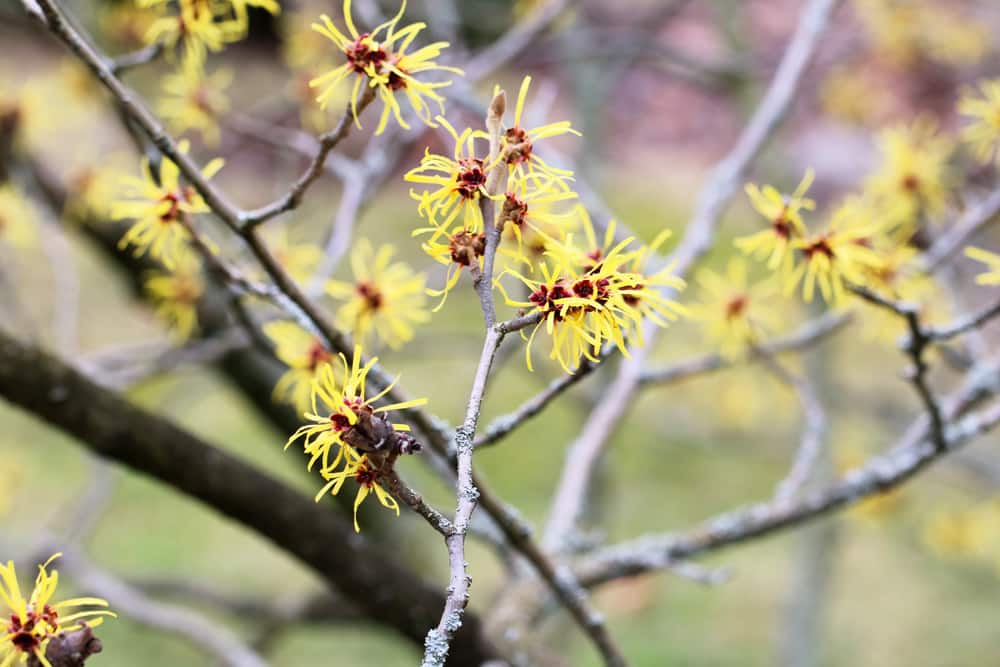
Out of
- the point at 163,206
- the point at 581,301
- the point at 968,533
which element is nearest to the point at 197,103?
the point at 163,206

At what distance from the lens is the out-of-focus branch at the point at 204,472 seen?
0.69 metres

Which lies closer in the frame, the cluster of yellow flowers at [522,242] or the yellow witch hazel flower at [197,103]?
the cluster of yellow flowers at [522,242]

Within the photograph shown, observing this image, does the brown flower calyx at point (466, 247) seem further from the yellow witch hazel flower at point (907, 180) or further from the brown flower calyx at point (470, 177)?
the yellow witch hazel flower at point (907, 180)

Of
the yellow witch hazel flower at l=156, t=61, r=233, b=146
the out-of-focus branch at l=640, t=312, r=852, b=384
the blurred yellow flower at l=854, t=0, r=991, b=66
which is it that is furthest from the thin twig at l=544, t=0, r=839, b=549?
the blurred yellow flower at l=854, t=0, r=991, b=66

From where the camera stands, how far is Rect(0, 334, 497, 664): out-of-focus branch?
688 mm

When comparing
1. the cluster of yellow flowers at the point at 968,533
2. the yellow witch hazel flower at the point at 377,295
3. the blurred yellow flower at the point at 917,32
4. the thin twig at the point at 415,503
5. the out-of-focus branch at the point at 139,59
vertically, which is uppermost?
the blurred yellow flower at the point at 917,32

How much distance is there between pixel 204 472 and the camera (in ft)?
2.29

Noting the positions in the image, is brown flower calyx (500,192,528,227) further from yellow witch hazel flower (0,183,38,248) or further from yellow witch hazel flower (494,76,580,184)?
yellow witch hazel flower (0,183,38,248)

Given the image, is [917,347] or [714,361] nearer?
[917,347]

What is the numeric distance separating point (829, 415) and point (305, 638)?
1574mm

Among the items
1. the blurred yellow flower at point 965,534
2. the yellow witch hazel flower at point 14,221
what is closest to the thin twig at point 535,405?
the yellow witch hazel flower at point 14,221

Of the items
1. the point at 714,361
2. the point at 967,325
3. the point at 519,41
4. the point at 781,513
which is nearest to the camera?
the point at 967,325

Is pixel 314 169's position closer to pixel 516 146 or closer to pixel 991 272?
pixel 516 146

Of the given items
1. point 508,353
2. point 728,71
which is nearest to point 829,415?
point 728,71
